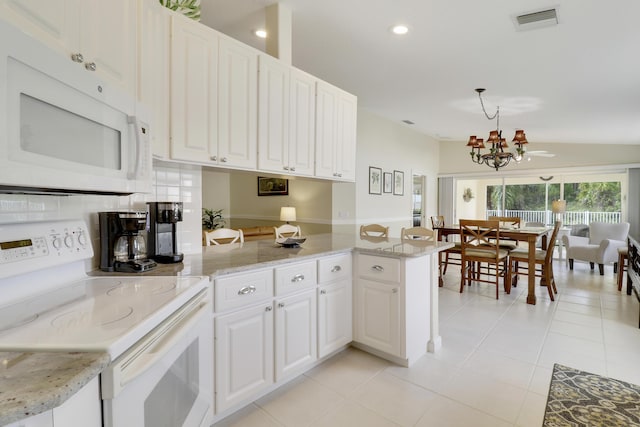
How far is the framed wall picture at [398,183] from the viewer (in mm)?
6574

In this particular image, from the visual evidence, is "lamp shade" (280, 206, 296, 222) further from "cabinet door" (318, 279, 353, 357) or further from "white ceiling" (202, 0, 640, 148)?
"cabinet door" (318, 279, 353, 357)

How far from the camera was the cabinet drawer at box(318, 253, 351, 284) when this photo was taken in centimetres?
229

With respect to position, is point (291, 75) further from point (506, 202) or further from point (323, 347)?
point (506, 202)

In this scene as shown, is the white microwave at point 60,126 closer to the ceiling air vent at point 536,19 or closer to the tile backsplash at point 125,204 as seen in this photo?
the tile backsplash at point 125,204

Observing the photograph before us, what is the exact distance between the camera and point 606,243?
16.5ft

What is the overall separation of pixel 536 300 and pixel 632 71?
2.64 meters

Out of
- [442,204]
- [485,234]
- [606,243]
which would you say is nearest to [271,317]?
[485,234]

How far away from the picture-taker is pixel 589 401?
1.97m

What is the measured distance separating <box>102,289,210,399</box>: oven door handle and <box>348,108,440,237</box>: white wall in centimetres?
421

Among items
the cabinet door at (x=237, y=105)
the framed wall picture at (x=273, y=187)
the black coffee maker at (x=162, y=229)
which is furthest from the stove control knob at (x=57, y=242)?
the framed wall picture at (x=273, y=187)

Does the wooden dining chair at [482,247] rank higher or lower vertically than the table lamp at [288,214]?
lower

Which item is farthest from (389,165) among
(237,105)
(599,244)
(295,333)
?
(295,333)

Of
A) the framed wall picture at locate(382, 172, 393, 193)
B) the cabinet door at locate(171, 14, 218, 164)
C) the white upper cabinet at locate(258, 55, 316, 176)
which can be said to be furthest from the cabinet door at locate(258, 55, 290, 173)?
the framed wall picture at locate(382, 172, 393, 193)

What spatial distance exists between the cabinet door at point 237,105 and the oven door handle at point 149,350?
116 centimetres
